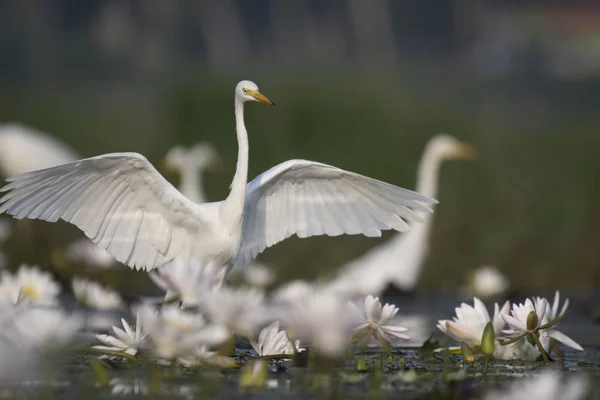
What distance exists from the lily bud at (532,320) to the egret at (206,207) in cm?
113

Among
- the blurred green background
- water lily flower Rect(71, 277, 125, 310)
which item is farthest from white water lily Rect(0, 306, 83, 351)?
the blurred green background

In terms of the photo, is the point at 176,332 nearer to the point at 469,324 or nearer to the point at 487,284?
the point at 469,324

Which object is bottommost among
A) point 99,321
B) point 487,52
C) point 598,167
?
point 99,321

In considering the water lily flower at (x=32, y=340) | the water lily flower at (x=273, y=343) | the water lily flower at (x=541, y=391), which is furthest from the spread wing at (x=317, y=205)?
the water lily flower at (x=32, y=340)

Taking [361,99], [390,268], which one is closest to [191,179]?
[390,268]

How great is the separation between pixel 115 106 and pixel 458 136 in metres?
6.75

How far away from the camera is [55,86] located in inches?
867

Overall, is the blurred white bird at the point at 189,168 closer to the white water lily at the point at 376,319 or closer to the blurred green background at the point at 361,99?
the blurred green background at the point at 361,99

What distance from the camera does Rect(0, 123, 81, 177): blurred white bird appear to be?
9.74 metres

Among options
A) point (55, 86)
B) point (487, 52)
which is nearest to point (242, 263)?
point (55, 86)

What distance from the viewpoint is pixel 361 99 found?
15.8 metres

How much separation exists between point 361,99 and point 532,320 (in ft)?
38.1

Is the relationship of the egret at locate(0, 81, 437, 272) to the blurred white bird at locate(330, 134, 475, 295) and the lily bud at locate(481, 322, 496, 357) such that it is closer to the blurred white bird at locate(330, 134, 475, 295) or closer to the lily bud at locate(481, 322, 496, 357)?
the lily bud at locate(481, 322, 496, 357)

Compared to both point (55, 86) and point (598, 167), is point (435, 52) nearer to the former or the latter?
point (55, 86)
